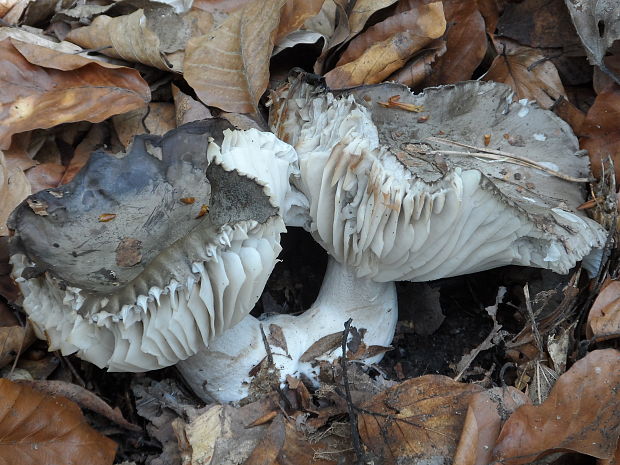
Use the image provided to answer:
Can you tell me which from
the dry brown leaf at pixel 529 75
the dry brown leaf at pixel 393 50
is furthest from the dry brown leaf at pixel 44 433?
the dry brown leaf at pixel 529 75

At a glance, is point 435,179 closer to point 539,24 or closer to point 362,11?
point 362,11

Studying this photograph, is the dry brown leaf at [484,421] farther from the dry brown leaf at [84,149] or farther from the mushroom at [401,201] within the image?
the dry brown leaf at [84,149]

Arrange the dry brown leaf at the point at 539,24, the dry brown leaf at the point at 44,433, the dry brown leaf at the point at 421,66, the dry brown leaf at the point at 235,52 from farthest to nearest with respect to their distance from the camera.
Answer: the dry brown leaf at the point at 539,24
the dry brown leaf at the point at 421,66
the dry brown leaf at the point at 235,52
the dry brown leaf at the point at 44,433

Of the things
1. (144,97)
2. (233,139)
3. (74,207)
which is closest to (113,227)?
(74,207)

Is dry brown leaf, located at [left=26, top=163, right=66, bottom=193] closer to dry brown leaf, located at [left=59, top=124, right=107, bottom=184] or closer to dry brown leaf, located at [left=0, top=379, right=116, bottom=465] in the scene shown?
dry brown leaf, located at [left=59, top=124, right=107, bottom=184]

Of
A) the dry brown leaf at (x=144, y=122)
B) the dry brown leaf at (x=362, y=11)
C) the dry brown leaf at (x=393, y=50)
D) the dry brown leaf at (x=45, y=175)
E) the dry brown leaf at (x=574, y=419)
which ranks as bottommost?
the dry brown leaf at (x=574, y=419)

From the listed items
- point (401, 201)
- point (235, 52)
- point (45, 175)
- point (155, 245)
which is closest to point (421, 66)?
point (235, 52)

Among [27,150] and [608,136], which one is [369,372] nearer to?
[608,136]
